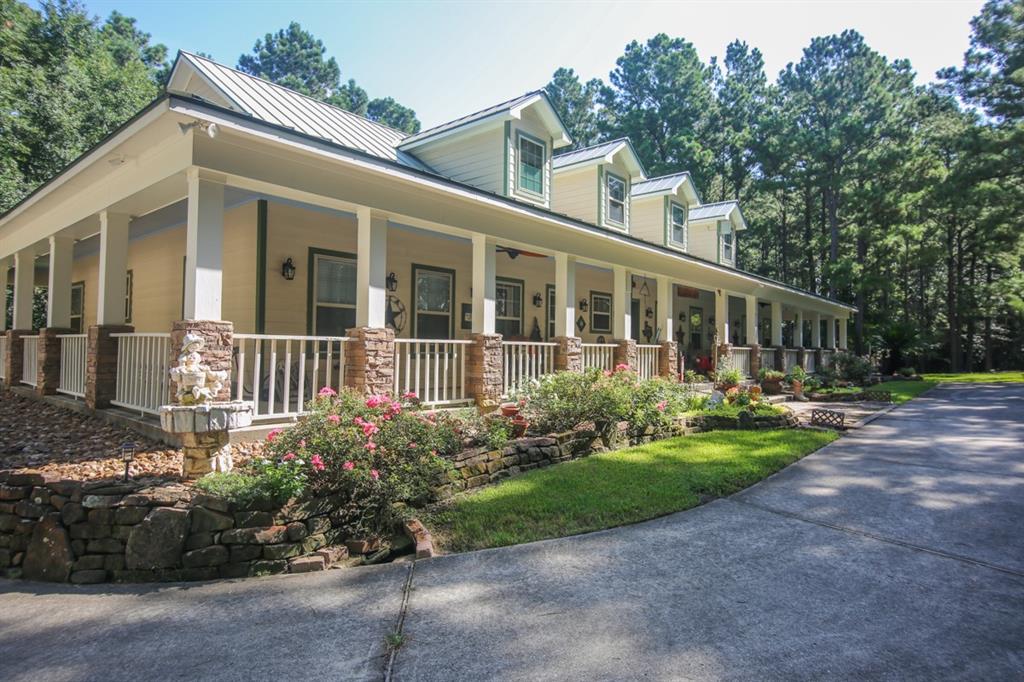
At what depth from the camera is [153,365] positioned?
722cm

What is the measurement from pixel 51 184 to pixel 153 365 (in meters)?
4.51

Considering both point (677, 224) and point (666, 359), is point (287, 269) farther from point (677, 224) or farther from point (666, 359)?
point (677, 224)

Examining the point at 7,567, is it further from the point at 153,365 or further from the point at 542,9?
the point at 542,9

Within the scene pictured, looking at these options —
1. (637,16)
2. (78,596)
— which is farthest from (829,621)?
(637,16)

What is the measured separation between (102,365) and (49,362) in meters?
3.11

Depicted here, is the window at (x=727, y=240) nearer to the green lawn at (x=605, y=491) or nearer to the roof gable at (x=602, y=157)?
the roof gable at (x=602, y=157)

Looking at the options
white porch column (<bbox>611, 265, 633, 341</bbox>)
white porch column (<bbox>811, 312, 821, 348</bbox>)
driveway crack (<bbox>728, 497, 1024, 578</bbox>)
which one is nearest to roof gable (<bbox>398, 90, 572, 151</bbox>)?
white porch column (<bbox>611, 265, 633, 341</bbox>)

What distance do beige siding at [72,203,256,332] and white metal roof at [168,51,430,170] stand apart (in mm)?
1598

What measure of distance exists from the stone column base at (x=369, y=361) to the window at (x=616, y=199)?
9.86 m

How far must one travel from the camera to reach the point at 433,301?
39.8 feet

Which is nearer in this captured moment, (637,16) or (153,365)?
(153,365)

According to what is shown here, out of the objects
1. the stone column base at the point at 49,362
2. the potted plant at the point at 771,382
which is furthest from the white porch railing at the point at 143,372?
the potted plant at the point at 771,382

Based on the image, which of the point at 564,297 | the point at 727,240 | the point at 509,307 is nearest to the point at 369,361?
the point at 564,297

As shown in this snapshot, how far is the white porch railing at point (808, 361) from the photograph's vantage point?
2160 cm
